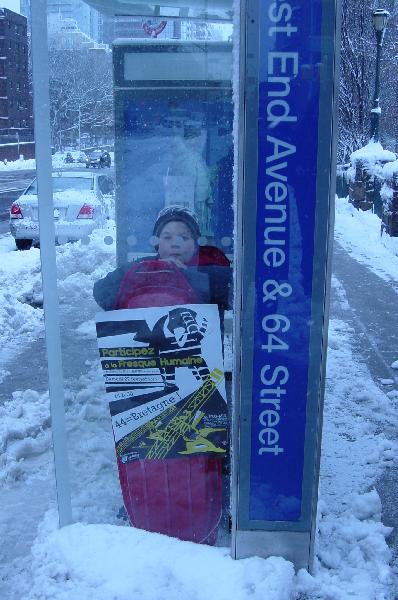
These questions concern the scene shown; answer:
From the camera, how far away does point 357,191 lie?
1842 centimetres

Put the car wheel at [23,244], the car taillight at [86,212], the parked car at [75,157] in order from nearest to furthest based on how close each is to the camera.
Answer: the parked car at [75,157]
the car taillight at [86,212]
the car wheel at [23,244]

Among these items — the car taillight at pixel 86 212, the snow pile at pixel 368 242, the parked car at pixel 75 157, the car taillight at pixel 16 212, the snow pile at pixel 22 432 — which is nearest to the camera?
the parked car at pixel 75 157

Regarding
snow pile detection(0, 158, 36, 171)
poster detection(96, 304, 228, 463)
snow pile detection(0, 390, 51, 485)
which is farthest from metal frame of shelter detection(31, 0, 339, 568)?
snow pile detection(0, 158, 36, 171)

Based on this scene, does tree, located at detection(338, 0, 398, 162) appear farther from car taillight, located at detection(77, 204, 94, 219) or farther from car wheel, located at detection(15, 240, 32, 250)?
car taillight, located at detection(77, 204, 94, 219)

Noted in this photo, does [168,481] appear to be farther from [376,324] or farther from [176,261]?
[376,324]

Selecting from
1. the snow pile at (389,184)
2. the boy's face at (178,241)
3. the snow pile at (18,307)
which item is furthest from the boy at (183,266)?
the snow pile at (389,184)

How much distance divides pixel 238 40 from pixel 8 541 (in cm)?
264

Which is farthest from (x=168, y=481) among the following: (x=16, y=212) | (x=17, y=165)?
(x=17, y=165)

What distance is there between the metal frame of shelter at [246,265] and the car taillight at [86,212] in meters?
0.27

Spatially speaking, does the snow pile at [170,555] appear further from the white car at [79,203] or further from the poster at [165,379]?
the white car at [79,203]

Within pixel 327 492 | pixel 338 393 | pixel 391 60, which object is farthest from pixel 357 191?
pixel 327 492

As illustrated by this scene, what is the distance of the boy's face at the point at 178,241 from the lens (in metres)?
3.24

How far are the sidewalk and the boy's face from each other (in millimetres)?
1796

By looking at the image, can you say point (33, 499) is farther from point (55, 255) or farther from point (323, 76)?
point (323, 76)
